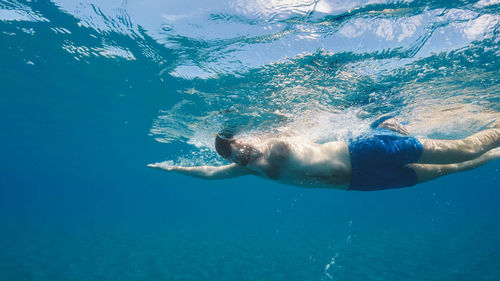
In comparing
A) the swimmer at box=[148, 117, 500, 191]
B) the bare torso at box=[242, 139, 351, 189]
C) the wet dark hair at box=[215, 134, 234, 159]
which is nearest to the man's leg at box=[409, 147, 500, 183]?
the swimmer at box=[148, 117, 500, 191]

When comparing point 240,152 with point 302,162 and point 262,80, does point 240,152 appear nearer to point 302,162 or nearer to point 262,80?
point 302,162

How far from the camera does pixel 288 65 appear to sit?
260 inches

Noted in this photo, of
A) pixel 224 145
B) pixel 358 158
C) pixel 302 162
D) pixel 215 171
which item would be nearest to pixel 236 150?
pixel 224 145

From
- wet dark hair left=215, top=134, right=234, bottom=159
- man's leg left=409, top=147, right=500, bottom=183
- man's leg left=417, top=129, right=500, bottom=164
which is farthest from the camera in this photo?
man's leg left=409, top=147, right=500, bottom=183

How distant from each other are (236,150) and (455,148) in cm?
373

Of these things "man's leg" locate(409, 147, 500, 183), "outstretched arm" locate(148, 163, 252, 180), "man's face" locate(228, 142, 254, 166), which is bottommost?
"man's leg" locate(409, 147, 500, 183)

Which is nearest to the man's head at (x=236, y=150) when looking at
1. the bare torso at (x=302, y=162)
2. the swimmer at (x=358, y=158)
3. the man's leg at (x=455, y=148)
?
the swimmer at (x=358, y=158)

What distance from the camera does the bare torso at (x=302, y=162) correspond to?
13.6ft

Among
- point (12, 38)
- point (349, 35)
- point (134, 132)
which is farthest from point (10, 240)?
point (349, 35)

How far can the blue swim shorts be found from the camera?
159 inches

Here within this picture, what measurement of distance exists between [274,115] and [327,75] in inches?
118

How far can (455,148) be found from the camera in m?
4.15

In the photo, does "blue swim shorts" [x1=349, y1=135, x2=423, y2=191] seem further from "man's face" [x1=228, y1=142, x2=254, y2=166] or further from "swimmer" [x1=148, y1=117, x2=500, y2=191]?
"man's face" [x1=228, y1=142, x2=254, y2=166]

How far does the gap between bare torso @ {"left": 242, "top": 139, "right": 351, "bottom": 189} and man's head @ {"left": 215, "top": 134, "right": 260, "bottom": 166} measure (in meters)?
0.11
